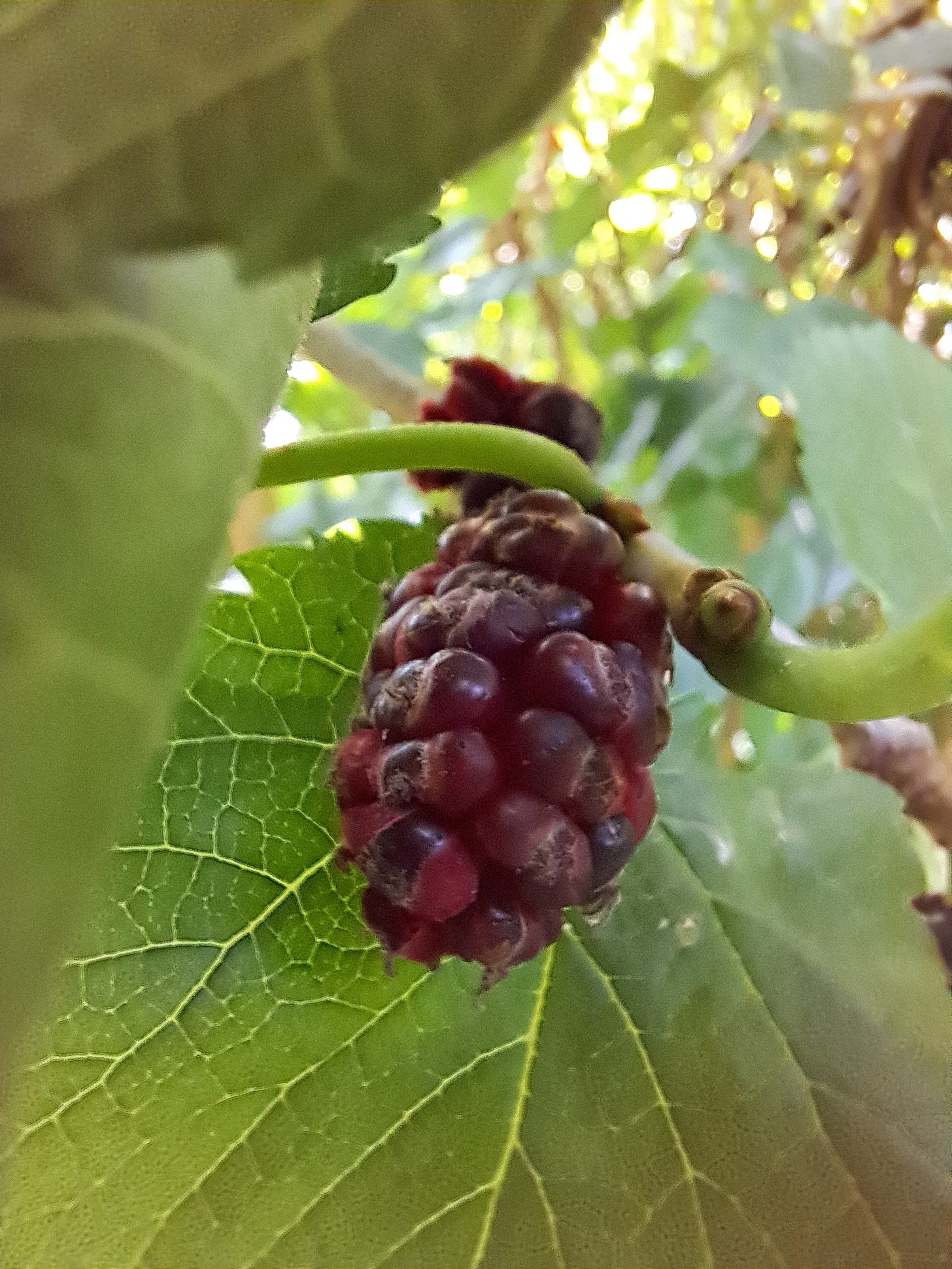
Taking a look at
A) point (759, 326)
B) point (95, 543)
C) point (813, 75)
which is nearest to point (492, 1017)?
point (95, 543)

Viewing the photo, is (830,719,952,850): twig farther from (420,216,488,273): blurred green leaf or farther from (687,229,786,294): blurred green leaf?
(420,216,488,273): blurred green leaf

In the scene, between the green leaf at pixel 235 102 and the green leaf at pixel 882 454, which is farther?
the green leaf at pixel 882 454

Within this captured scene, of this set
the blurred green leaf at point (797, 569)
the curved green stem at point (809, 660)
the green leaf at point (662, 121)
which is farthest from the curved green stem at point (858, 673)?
the green leaf at point (662, 121)

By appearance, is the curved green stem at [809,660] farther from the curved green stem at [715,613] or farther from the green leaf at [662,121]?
the green leaf at [662,121]

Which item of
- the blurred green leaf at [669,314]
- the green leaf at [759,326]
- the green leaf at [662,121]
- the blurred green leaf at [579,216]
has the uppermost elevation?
the blurred green leaf at [579,216]

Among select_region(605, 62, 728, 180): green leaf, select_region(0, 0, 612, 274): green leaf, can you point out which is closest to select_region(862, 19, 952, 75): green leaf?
select_region(605, 62, 728, 180): green leaf

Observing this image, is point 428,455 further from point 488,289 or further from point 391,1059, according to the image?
point 488,289

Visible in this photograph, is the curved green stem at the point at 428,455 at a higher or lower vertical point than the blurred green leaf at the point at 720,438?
lower

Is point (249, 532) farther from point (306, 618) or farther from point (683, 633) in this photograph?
point (683, 633)
